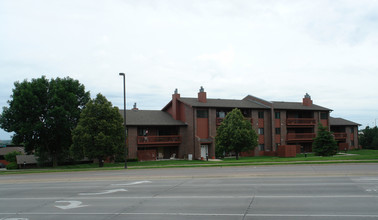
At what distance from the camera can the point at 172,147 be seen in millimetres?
46938

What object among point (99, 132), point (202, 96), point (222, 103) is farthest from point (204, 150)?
point (99, 132)

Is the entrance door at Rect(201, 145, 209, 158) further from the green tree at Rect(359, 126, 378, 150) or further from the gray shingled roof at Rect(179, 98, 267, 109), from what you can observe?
the green tree at Rect(359, 126, 378, 150)

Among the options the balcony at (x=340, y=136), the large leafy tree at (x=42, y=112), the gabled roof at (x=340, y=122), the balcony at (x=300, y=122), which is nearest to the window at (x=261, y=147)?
the balcony at (x=300, y=122)

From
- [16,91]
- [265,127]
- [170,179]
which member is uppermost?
[16,91]

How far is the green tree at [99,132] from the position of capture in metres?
34.0

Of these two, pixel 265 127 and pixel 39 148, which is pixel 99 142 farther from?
pixel 265 127

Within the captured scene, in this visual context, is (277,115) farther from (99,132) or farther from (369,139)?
(99,132)

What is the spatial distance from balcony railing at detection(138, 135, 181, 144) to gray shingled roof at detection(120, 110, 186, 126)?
1.73 metres

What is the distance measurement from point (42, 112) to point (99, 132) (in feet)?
28.8

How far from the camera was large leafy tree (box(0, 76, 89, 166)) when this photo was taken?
37.4 m

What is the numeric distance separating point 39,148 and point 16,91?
802 centimetres

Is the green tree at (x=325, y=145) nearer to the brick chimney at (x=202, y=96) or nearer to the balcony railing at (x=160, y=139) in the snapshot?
the brick chimney at (x=202, y=96)

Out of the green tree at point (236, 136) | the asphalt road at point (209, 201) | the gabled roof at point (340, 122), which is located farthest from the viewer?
the gabled roof at point (340, 122)

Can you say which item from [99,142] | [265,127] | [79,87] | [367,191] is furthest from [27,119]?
[367,191]
